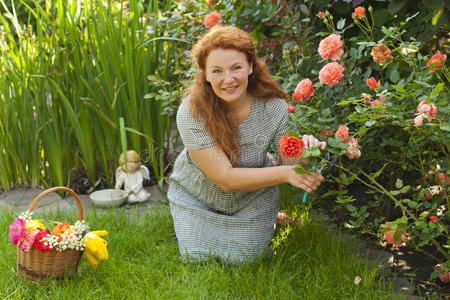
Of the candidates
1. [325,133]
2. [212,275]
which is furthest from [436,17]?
[212,275]

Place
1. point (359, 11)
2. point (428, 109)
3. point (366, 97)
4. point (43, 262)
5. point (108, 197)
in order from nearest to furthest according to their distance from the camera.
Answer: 1. point (428, 109)
2. point (366, 97)
3. point (359, 11)
4. point (43, 262)
5. point (108, 197)

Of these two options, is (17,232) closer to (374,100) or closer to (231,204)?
(231,204)

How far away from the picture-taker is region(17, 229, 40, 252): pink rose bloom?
1741mm

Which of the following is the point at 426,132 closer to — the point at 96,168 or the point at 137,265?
the point at 137,265

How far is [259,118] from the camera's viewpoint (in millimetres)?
2059

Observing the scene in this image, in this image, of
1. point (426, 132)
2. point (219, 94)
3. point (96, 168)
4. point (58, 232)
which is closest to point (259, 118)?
point (219, 94)

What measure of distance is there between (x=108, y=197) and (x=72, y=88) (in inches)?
26.8

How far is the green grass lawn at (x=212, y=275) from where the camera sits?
178 centimetres

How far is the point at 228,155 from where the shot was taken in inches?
79.0

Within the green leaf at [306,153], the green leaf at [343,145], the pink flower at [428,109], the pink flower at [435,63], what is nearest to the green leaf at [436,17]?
the pink flower at [435,63]

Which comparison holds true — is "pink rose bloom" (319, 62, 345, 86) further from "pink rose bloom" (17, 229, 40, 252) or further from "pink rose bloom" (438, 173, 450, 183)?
"pink rose bloom" (17, 229, 40, 252)

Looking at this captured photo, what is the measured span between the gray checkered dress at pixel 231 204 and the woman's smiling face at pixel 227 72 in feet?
0.51

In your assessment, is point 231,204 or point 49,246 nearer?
point 49,246

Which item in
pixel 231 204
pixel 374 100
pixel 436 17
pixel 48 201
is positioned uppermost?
pixel 436 17
